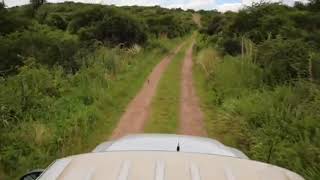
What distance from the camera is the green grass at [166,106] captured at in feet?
39.5

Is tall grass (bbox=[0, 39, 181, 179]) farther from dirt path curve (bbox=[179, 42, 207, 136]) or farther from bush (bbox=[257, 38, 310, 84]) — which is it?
bush (bbox=[257, 38, 310, 84])

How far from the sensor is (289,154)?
753 cm

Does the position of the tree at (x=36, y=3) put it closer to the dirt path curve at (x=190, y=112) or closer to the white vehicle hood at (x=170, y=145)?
the dirt path curve at (x=190, y=112)

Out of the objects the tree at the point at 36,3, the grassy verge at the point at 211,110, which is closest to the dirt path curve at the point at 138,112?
the grassy verge at the point at 211,110

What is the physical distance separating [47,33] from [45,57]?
2587mm

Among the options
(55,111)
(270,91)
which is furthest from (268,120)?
(55,111)

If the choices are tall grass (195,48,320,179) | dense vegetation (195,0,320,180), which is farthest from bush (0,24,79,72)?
tall grass (195,48,320,179)

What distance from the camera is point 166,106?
1470 cm

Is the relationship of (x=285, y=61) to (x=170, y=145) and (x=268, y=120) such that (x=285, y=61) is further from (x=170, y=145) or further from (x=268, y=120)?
(x=170, y=145)

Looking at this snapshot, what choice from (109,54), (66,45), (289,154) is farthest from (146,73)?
(289,154)

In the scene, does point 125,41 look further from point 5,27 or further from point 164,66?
point 5,27

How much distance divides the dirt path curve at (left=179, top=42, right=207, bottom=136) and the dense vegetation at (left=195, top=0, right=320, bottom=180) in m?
0.28

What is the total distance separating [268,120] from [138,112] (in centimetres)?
480

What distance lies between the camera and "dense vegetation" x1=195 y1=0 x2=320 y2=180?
314 inches
